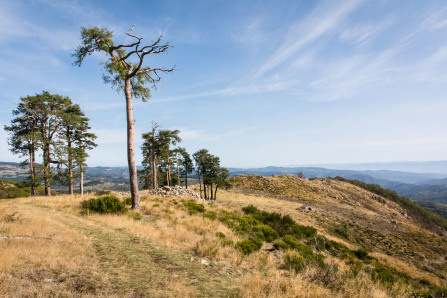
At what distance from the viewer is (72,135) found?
28922 millimetres

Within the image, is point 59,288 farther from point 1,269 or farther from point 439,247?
point 439,247

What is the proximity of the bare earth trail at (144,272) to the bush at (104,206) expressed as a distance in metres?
3.63

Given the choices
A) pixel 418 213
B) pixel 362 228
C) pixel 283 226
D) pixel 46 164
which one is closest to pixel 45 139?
pixel 46 164

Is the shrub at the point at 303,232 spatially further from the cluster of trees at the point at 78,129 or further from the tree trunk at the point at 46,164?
the tree trunk at the point at 46,164

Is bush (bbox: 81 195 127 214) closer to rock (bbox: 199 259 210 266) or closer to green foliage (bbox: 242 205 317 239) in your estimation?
rock (bbox: 199 259 210 266)

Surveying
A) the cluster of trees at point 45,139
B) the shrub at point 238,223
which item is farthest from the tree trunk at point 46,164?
the shrub at point 238,223

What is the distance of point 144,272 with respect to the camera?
5.24m

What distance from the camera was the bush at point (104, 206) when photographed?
1175 centimetres

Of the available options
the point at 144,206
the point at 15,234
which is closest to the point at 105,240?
the point at 15,234

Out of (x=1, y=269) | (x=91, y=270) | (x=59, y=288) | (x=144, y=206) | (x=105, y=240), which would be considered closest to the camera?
(x=59, y=288)

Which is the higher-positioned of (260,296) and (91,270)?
(91,270)

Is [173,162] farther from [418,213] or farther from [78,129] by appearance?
[418,213]

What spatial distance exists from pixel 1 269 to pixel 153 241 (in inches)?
179

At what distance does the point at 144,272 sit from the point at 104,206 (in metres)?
8.23
